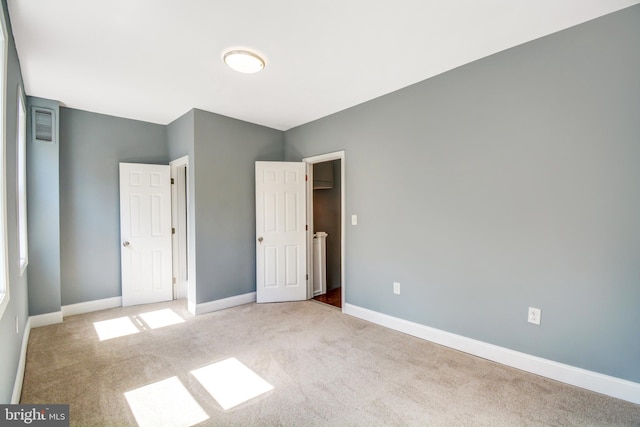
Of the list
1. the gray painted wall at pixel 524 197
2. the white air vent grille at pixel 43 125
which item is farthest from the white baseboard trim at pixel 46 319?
the gray painted wall at pixel 524 197

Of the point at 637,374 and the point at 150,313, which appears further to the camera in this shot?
the point at 150,313

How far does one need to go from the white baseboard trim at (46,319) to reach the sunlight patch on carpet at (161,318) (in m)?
0.86

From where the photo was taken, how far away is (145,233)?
408 centimetres

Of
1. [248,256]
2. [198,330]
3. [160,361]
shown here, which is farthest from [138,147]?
[160,361]

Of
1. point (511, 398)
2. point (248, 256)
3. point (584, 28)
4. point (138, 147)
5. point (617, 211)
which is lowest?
point (511, 398)

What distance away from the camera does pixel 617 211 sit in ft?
6.43

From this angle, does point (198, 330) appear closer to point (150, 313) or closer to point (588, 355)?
point (150, 313)

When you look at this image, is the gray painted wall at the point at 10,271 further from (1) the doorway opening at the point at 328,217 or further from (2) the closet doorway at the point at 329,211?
(2) the closet doorway at the point at 329,211

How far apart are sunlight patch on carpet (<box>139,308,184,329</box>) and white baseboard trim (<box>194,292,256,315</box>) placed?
0.25 metres

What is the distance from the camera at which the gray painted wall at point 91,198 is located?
364cm

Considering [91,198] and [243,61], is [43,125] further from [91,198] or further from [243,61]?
[243,61]

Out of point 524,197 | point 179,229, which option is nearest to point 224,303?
point 179,229

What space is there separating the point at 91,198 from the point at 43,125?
95cm

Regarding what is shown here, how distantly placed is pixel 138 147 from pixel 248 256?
2187 millimetres
